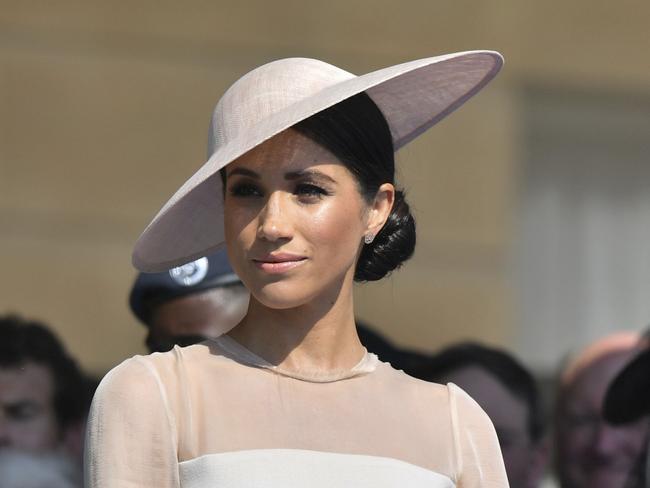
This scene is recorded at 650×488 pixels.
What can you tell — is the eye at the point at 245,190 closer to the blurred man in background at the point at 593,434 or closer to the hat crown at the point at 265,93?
the hat crown at the point at 265,93

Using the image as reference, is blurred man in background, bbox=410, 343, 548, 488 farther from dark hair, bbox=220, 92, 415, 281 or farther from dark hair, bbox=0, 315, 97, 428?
dark hair, bbox=220, 92, 415, 281

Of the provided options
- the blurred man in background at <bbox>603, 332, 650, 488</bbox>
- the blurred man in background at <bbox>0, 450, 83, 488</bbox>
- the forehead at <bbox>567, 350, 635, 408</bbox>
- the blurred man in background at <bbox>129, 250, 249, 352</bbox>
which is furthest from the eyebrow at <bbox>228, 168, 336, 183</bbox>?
the forehead at <bbox>567, 350, 635, 408</bbox>

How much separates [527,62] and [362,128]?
4522mm

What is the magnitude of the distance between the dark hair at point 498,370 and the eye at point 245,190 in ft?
6.35

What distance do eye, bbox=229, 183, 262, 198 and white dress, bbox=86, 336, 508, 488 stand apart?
0.24m

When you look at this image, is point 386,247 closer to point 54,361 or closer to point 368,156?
point 368,156

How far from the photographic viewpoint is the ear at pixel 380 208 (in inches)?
122

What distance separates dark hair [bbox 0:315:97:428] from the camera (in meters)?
4.63

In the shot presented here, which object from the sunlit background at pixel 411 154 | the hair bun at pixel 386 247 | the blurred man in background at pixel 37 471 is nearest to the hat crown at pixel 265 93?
the hair bun at pixel 386 247

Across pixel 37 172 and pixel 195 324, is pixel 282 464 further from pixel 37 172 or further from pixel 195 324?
pixel 37 172

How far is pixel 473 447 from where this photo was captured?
10.1 feet

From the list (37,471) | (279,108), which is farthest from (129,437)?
(37,471)

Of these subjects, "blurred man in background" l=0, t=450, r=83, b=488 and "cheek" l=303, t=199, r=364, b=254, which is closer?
"cheek" l=303, t=199, r=364, b=254

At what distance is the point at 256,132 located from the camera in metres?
2.93
